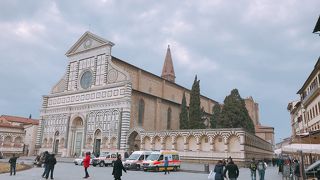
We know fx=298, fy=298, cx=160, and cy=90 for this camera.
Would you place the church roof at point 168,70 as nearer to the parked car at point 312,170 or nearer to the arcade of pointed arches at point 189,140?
the arcade of pointed arches at point 189,140

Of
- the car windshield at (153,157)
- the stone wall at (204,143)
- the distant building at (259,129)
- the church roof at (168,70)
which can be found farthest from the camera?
the distant building at (259,129)

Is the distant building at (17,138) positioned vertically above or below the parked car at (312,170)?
above

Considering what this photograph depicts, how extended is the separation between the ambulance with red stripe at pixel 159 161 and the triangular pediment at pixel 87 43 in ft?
73.9

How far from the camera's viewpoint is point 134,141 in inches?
1565

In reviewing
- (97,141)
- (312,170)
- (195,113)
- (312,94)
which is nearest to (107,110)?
(97,141)

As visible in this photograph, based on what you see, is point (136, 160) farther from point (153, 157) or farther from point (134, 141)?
point (134, 141)

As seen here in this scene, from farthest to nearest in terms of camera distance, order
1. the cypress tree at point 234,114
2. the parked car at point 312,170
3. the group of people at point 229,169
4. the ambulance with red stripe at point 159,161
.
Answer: the cypress tree at point 234,114, the ambulance with red stripe at point 159,161, the parked car at point 312,170, the group of people at point 229,169

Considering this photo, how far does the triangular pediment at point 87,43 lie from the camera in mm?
43412

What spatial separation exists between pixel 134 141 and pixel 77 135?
31.6 feet

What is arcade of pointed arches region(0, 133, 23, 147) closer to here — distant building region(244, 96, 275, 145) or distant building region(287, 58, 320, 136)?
distant building region(287, 58, 320, 136)

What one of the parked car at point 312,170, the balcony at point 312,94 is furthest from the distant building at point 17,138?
the parked car at point 312,170

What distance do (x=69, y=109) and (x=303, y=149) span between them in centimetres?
3737

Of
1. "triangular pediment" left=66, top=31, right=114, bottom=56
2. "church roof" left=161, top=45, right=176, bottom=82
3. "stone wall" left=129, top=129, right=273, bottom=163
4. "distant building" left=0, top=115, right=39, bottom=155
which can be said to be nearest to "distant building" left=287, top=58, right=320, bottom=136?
"stone wall" left=129, top=129, right=273, bottom=163

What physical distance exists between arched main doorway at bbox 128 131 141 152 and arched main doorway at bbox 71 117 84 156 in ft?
27.6
